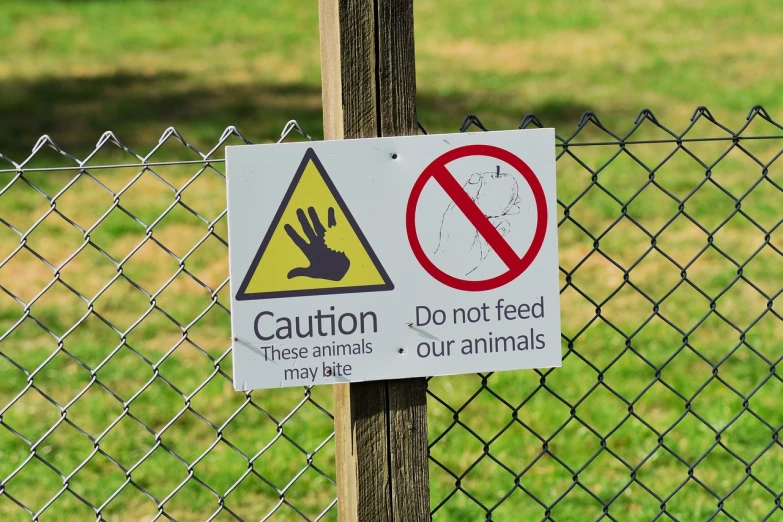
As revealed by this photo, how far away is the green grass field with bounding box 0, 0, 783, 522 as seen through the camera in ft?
11.5

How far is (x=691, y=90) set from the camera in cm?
980

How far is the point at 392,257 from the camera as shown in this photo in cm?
201

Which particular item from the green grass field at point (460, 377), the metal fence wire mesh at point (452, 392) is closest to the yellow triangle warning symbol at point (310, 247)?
the metal fence wire mesh at point (452, 392)

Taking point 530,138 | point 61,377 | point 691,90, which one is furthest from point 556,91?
point 530,138

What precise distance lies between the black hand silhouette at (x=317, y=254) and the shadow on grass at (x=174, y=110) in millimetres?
6439

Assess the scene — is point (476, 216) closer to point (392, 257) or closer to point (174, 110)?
point (392, 257)

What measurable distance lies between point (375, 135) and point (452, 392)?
253cm

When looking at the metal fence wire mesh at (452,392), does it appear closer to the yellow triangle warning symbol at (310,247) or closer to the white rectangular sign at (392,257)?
the white rectangular sign at (392,257)

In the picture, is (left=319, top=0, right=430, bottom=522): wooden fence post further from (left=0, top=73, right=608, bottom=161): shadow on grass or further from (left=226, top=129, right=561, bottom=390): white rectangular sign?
(left=0, top=73, right=608, bottom=161): shadow on grass

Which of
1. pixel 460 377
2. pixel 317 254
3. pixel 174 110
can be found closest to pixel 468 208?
pixel 317 254

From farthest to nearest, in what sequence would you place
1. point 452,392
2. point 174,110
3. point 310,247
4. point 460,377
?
point 174,110 < point 460,377 < point 452,392 < point 310,247

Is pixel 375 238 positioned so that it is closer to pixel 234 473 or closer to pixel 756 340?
pixel 234 473

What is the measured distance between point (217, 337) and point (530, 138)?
128 inches

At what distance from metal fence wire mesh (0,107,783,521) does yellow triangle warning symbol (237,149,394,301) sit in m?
0.28
